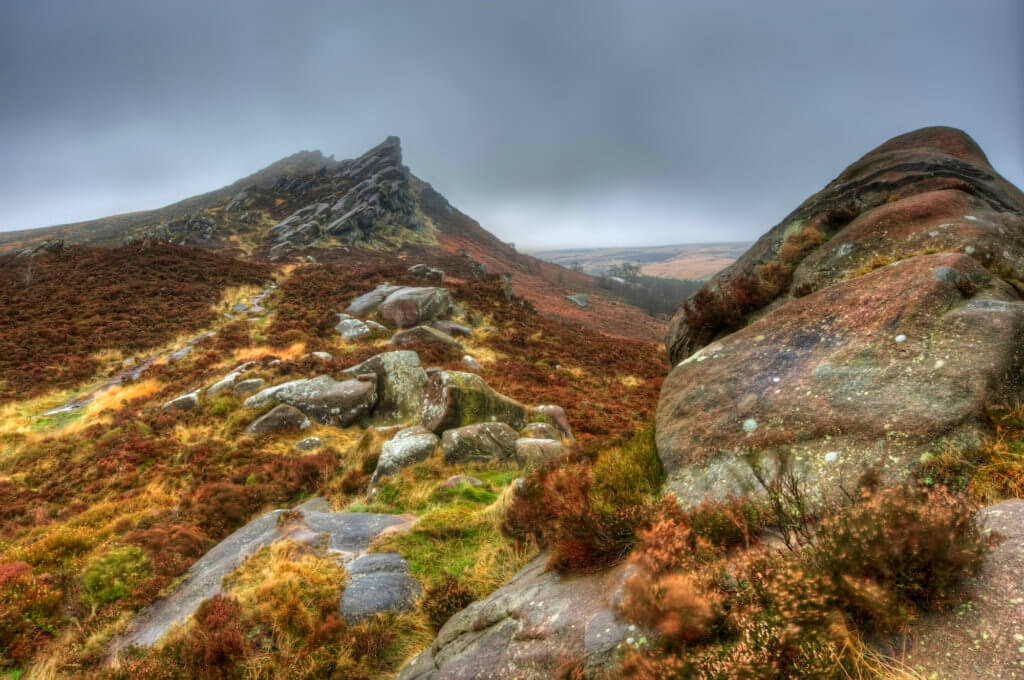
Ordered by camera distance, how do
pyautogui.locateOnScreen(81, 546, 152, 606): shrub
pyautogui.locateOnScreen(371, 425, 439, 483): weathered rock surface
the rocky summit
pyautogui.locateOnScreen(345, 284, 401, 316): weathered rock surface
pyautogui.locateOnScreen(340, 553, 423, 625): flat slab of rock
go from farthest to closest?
pyautogui.locateOnScreen(345, 284, 401, 316): weathered rock surface, pyautogui.locateOnScreen(371, 425, 439, 483): weathered rock surface, pyautogui.locateOnScreen(81, 546, 152, 606): shrub, pyautogui.locateOnScreen(340, 553, 423, 625): flat slab of rock, the rocky summit

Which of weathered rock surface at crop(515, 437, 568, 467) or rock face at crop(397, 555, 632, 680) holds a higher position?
rock face at crop(397, 555, 632, 680)

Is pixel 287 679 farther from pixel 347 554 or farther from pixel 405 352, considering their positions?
pixel 405 352

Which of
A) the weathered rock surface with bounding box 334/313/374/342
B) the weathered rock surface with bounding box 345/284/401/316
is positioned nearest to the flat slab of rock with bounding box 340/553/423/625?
the weathered rock surface with bounding box 334/313/374/342

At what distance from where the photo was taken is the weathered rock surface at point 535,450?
9.66 meters

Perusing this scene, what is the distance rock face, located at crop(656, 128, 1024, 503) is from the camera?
374cm

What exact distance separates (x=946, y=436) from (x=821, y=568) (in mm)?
2208

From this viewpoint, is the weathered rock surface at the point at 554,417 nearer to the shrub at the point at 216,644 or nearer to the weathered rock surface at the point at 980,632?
A: the shrub at the point at 216,644

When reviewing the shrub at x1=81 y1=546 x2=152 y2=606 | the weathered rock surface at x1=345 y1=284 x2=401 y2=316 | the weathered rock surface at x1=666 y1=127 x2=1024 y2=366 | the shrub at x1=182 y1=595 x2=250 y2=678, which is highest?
the weathered rock surface at x1=666 y1=127 x2=1024 y2=366

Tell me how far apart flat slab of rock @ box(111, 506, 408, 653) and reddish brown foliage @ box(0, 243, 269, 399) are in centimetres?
1389

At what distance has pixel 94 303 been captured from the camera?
20172 mm

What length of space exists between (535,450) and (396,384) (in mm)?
5376

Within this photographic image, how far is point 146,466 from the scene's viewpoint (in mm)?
10273

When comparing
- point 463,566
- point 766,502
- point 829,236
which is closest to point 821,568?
point 766,502

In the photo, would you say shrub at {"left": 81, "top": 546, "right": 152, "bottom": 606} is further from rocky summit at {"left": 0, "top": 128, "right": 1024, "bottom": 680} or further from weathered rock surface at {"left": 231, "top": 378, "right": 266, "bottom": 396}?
weathered rock surface at {"left": 231, "top": 378, "right": 266, "bottom": 396}
